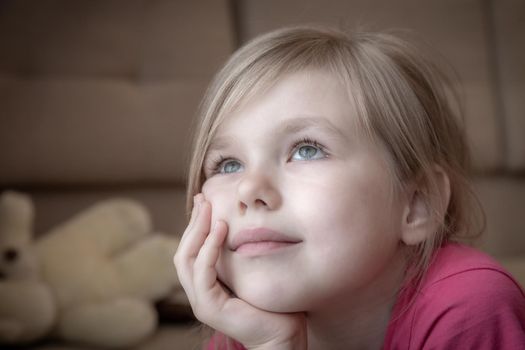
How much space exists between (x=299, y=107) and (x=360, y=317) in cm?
36

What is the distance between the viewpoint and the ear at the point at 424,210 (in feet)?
2.97

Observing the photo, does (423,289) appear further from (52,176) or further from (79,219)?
(52,176)

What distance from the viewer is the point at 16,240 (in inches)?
50.8

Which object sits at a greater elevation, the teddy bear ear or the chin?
the chin

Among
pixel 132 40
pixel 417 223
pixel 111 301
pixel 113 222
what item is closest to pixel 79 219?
pixel 113 222

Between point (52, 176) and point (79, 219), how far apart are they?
0.29 m

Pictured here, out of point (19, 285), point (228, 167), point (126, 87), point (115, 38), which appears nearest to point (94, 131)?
point (126, 87)

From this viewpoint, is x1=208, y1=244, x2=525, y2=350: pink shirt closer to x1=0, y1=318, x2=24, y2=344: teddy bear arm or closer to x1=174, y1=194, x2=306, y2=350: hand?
x1=174, y1=194, x2=306, y2=350: hand

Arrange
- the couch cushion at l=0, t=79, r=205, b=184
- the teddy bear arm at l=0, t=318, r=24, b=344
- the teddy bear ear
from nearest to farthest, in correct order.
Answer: the teddy bear arm at l=0, t=318, r=24, b=344 → the teddy bear ear → the couch cushion at l=0, t=79, r=205, b=184

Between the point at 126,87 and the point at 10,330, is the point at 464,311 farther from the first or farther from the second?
the point at 126,87

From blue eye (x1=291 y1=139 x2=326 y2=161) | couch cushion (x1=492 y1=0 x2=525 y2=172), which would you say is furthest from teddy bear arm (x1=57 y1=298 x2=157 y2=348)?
couch cushion (x1=492 y1=0 x2=525 y2=172)

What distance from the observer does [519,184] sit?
2.29 meters

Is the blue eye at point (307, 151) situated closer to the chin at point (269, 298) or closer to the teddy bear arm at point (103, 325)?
the chin at point (269, 298)

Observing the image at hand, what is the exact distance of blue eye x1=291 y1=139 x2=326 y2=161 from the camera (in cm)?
84
